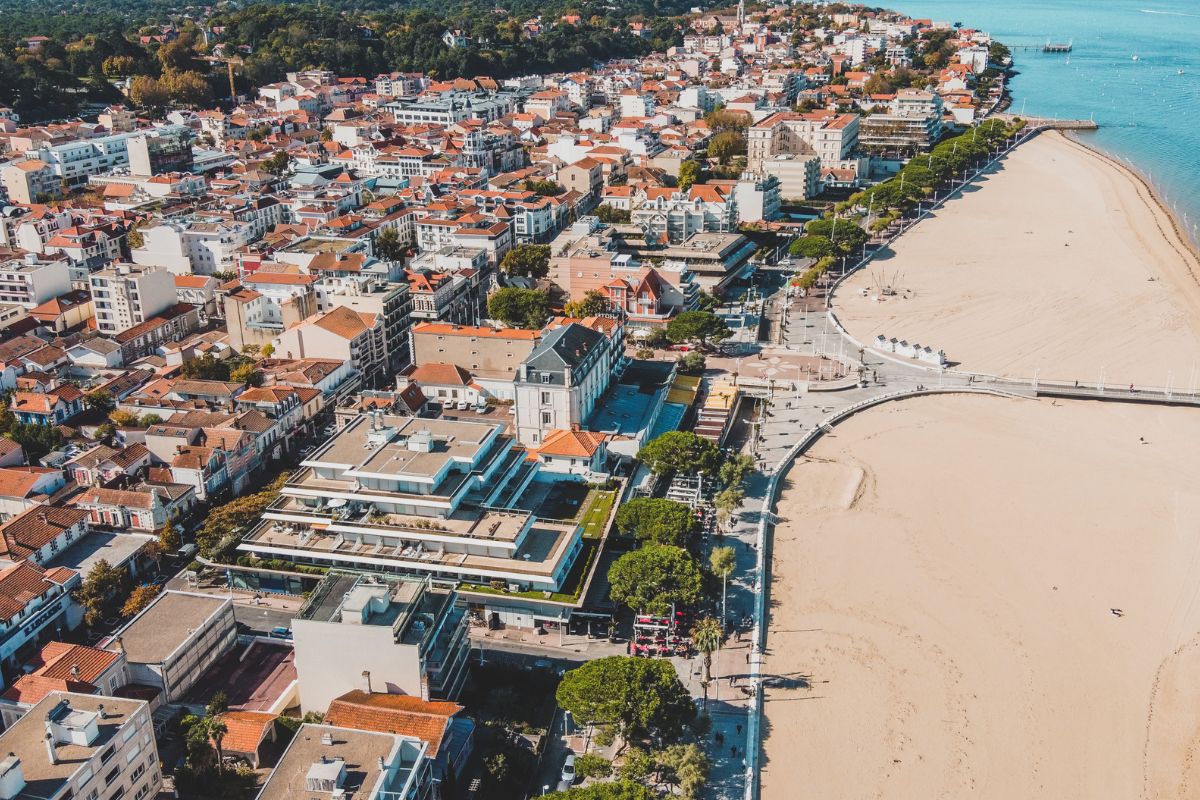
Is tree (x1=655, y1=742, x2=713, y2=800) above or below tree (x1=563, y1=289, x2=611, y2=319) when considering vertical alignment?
below

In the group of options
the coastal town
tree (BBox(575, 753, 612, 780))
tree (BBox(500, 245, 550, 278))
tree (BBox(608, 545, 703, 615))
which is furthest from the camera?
tree (BBox(500, 245, 550, 278))

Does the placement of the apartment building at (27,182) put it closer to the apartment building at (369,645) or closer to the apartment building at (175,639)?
the apartment building at (175,639)

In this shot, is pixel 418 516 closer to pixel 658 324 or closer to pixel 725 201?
pixel 658 324

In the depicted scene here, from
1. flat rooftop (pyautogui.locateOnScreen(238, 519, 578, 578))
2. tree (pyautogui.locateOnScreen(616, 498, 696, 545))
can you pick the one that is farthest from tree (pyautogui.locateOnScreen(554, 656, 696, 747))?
tree (pyautogui.locateOnScreen(616, 498, 696, 545))

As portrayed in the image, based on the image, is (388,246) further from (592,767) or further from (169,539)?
(592,767)

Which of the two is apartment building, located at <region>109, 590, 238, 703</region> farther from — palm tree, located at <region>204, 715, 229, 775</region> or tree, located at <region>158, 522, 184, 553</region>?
tree, located at <region>158, 522, 184, 553</region>

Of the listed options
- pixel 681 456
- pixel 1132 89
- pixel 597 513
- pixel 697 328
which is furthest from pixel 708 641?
pixel 1132 89

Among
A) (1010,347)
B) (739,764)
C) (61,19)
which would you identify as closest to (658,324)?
(1010,347)
